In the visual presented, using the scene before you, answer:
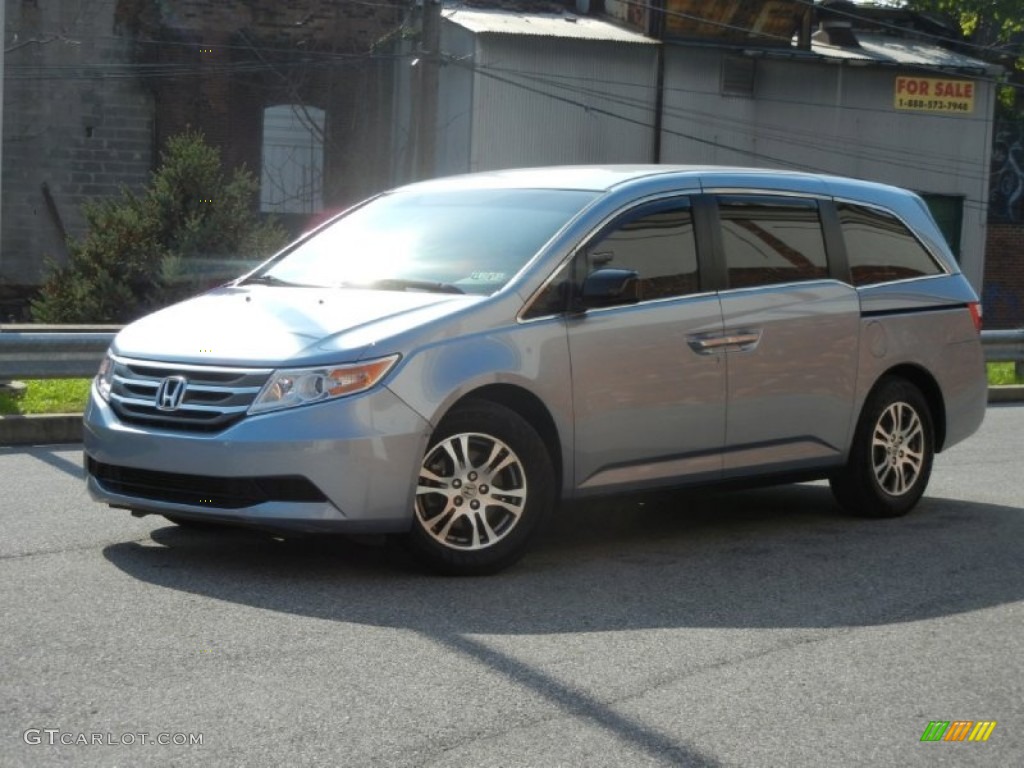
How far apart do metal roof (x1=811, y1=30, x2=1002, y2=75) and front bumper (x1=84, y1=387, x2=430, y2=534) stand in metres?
35.6

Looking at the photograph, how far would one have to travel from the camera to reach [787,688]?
5.55 meters

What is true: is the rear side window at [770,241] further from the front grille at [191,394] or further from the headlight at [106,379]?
the headlight at [106,379]

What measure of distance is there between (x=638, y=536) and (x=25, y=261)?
32402 mm

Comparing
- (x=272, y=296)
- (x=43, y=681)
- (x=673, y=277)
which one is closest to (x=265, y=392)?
(x=272, y=296)

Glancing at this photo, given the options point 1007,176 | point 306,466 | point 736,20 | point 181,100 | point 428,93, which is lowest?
point 1007,176

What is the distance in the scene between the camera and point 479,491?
23.4 feet

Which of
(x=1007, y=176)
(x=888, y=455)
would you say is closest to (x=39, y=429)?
(x=888, y=455)

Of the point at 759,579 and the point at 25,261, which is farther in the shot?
the point at 25,261

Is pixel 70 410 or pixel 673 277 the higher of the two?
pixel 673 277

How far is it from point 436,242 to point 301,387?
142cm

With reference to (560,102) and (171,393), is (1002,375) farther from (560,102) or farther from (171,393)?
(560,102)

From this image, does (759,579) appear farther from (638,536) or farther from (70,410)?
(70,410)

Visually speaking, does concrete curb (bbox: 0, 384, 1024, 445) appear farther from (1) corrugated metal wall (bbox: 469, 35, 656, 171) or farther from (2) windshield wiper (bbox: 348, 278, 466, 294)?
(1) corrugated metal wall (bbox: 469, 35, 656, 171)

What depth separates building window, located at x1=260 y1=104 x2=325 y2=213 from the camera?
4028cm
